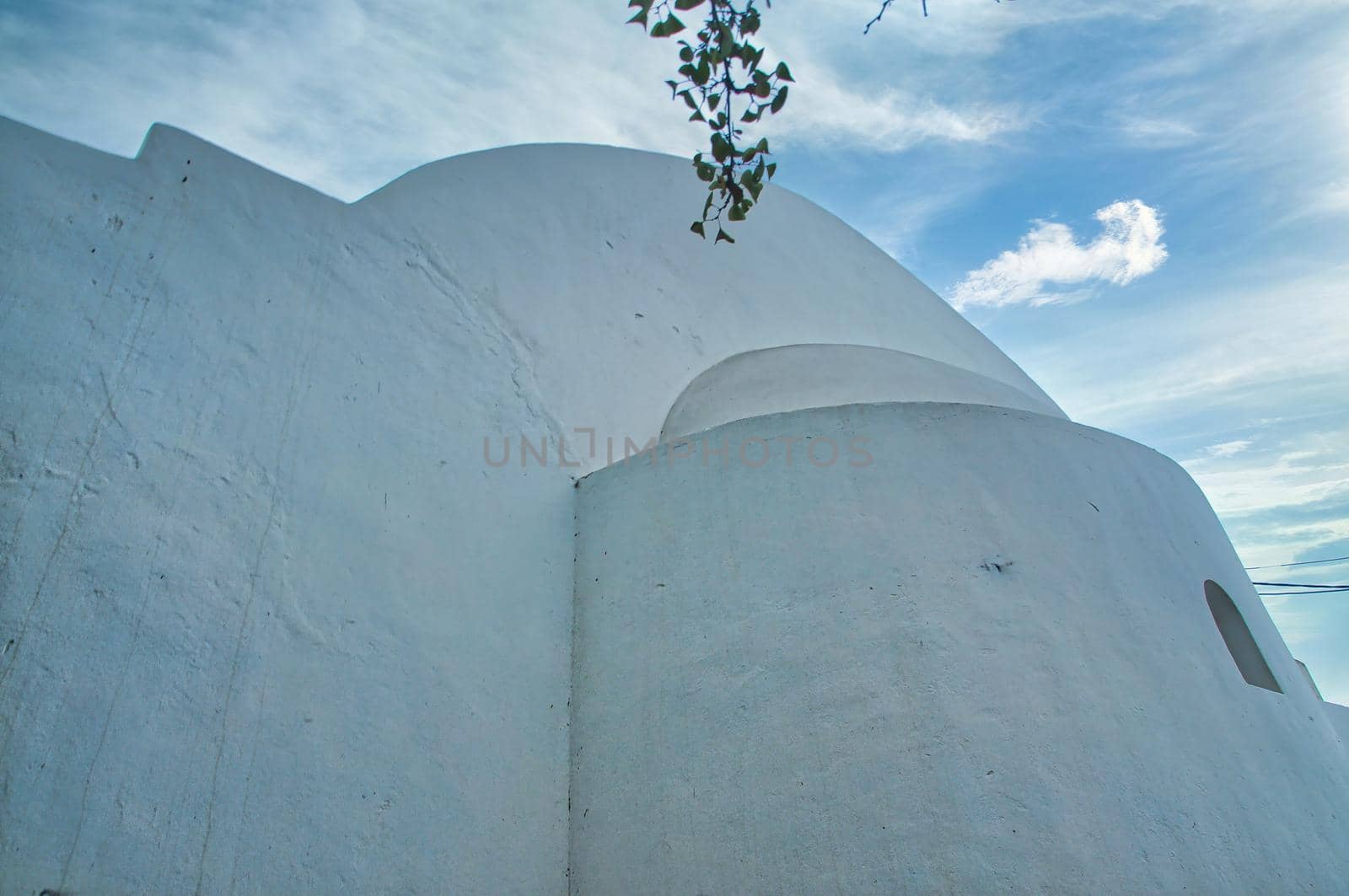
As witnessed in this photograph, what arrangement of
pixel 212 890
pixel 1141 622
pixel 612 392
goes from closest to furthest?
1. pixel 212 890
2. pixel 1141 622
3. pixel 612 392

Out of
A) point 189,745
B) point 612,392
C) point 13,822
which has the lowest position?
point 13,822

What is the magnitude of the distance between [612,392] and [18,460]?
258cm

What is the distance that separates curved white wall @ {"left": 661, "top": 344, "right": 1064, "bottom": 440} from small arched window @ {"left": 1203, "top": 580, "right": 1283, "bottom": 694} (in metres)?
1.34

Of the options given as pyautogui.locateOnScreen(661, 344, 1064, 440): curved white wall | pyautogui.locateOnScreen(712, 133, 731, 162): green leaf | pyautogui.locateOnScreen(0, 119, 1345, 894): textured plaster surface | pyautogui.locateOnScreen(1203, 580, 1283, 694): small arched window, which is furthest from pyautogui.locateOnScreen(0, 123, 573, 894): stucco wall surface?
pyautogui.locateOnScreen(1203, 580, 1283, 694): small arched window

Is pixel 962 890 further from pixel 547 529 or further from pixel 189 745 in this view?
pixel 189 745

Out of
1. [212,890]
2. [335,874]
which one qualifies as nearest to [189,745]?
[212,890]

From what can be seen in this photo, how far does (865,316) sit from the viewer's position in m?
5.86

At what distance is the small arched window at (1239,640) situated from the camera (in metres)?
3.78

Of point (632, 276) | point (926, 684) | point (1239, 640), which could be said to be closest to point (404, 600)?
point (926, 684)

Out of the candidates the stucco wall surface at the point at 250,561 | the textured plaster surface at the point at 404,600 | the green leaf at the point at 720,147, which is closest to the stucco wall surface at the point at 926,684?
the textured plaster surface at the point at 404,600

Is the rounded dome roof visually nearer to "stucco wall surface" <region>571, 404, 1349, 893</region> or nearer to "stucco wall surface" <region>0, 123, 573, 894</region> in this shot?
"stucco wall surface" <region>0, 123, 573, 894</region>

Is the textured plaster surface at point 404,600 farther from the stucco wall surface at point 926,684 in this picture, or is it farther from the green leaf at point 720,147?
the green leaf at point 720,147

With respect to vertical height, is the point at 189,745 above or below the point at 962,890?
above

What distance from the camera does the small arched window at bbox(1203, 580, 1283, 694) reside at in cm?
378
